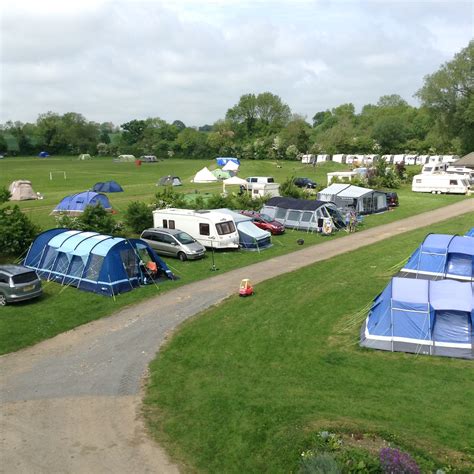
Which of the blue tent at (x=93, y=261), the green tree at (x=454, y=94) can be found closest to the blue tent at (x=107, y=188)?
the blue tent at (x=93, y=261)

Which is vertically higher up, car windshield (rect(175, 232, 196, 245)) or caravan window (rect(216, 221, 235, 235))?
caravan window (rect(216, 221, 235, 235))

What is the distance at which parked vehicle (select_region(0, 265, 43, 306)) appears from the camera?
62.0ft

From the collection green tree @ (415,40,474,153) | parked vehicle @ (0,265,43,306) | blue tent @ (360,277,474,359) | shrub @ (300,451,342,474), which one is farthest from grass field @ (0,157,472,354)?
green tree @ (415,40,474,153)

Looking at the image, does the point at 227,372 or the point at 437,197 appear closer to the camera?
the point at 227,372

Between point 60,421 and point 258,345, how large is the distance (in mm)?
6357

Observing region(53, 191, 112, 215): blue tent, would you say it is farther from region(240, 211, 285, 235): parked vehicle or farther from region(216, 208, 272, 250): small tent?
region(216, 208, 272, 250): small tent

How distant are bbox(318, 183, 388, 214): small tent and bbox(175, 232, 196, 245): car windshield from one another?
16.6m

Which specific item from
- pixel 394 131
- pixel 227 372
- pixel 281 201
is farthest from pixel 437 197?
pixel 394 131

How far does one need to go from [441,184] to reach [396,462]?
165 feet

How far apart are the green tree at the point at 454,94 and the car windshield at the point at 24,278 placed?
71.0 m

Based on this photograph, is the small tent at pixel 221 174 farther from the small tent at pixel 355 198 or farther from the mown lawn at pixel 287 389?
the mown lawn at pixel 287 389

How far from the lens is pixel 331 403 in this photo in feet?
39.2

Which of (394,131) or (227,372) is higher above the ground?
(394,131)

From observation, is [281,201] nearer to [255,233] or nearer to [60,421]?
[255,233]
